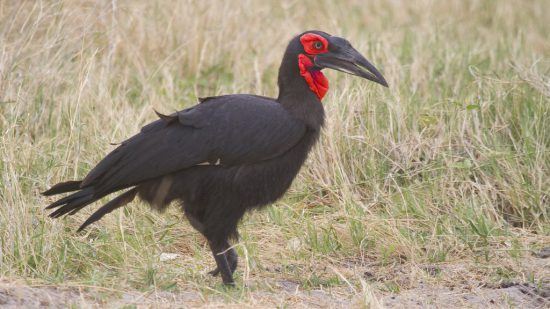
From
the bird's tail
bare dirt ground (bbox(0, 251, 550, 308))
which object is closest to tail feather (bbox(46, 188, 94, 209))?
the bird's tail

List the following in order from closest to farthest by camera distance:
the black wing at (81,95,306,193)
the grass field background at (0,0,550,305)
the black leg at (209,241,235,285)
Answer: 1. the black wing at (81,95,306,193)
2. the black leg at (209,241,235,285)
3. the grass field background at (0,0,550,305)

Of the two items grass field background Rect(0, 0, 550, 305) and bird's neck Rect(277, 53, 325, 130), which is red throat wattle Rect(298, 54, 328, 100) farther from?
grass field background Rect(0, 0, 550, 305)

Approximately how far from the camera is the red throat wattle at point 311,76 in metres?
4.68

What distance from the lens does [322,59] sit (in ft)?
15.4

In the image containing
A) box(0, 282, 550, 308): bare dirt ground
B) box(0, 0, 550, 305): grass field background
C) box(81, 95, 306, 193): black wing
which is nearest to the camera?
box(0, 282, 550, 308): bare dirt ground

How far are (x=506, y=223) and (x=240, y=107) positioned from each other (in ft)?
5.56

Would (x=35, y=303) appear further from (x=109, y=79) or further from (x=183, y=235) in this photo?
(x=109, y=79)

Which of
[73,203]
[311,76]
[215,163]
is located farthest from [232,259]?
[311,76]

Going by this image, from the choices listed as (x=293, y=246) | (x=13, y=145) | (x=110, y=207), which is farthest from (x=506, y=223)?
(x=13, y=145)

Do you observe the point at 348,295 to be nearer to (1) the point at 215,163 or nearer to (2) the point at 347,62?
(1) the point at 215,163

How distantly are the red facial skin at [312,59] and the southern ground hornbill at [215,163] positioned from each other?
7 centimetres

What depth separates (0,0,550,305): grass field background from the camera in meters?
4.66

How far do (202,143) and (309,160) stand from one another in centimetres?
141

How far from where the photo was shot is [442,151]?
229 inches
